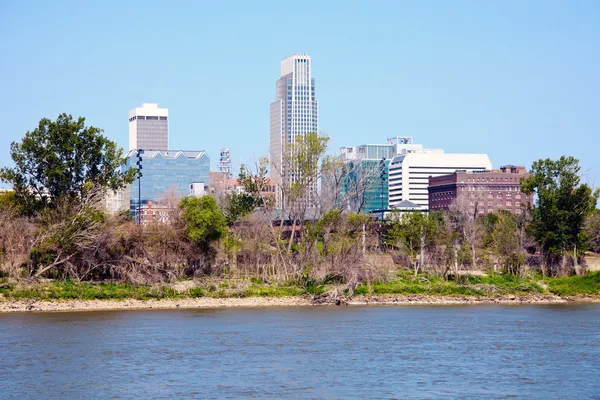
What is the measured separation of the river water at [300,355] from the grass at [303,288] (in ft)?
17.3

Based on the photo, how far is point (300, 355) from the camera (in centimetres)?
3981

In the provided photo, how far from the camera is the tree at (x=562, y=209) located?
78.8 meters

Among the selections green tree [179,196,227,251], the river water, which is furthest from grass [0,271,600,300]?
the river water

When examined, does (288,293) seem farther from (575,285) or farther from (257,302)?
(575,285)

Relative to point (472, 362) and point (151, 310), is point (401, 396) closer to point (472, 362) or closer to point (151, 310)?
point (472, 362)

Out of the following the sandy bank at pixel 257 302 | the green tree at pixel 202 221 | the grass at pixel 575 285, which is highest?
the green tree at pixel 202 221

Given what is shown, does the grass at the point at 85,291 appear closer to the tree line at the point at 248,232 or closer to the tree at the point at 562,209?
the tree line at the point at 248,232

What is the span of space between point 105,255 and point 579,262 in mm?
43881

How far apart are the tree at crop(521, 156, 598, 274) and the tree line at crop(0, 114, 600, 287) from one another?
4.3 inches

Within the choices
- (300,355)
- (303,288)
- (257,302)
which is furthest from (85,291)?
(300,355)

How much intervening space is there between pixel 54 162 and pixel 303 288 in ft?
74.8

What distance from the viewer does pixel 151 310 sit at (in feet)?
199

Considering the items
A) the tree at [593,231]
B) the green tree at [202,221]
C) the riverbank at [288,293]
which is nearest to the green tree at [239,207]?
the green tree at [202,221]

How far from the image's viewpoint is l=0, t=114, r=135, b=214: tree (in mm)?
69750
